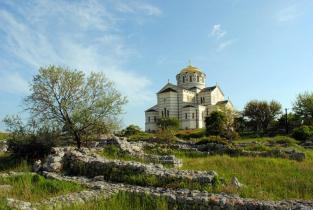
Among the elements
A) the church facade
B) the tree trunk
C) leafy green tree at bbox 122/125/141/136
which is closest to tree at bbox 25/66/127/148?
the tree trunk

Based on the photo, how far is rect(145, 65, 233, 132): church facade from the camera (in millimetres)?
69938

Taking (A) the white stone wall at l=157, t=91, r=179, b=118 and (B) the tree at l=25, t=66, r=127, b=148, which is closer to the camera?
(B) the tree at l=25, t=66, r=127, b=148

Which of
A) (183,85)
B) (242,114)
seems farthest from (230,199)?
(183,85)

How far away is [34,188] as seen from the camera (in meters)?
10.5

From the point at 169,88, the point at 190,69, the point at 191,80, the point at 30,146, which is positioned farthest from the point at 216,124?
the point at 190,69

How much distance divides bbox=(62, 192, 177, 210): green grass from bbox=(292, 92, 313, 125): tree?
48.4 meters

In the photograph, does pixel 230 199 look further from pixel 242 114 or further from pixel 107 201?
pixel 242 114

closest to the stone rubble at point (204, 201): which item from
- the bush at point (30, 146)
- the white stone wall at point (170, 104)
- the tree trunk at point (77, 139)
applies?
the bush at point (30, 146)

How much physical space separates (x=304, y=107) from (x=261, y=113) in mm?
7362

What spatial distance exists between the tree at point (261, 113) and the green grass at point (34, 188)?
46.8 meters

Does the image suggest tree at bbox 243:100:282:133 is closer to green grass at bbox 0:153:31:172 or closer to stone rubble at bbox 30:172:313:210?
green grass at bbox 0:153:31:172

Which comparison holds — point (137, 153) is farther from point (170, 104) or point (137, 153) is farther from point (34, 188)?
point (170, 104)

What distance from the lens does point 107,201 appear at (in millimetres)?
8672

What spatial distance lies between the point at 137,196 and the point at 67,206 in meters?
1.85
